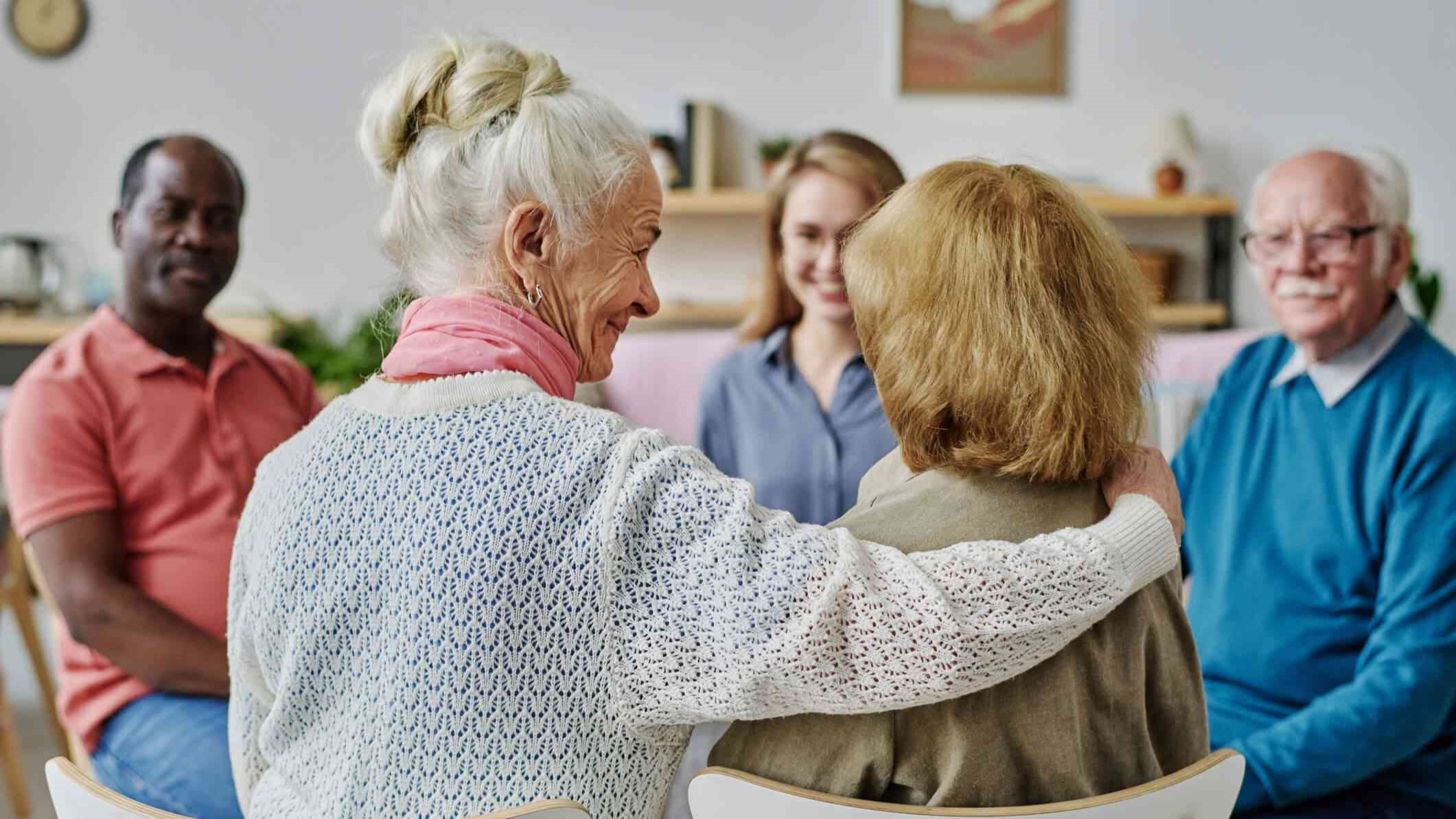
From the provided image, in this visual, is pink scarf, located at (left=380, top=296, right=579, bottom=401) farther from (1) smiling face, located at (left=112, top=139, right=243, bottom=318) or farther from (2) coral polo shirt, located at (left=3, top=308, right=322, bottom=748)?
(1) smiling face, located at (left=112, top=139, right=243, bottom=318)

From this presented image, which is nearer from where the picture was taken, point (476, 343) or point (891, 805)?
point (891, 805)

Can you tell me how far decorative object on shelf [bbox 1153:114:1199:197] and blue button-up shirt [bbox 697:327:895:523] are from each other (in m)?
2.67

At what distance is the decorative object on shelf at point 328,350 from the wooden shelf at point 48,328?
9cm

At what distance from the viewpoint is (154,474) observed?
5.94 feet

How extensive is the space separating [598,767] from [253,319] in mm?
3749

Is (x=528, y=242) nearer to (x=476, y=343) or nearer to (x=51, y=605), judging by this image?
(x=476, y=343)

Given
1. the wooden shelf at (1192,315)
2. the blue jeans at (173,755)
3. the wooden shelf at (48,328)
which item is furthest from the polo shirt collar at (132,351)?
the wooden shelf at (1192,315)

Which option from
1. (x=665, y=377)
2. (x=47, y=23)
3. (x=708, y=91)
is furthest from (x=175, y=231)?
(x=47, y=23)

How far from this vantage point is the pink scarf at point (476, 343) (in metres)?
1.03

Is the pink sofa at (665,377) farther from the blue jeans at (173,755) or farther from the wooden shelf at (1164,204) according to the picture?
the blue jeans at (173,755)

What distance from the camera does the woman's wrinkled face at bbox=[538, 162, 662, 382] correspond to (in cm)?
113

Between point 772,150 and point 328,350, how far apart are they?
1750 millimetres

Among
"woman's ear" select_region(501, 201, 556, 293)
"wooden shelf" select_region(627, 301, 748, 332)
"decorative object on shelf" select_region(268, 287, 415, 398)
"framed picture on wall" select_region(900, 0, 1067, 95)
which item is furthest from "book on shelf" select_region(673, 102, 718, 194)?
"woman's ear" select_region(501, 201, 556, 293)

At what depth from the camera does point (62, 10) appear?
14.7ft
